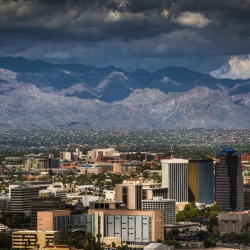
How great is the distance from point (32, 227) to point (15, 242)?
1195 centimetres

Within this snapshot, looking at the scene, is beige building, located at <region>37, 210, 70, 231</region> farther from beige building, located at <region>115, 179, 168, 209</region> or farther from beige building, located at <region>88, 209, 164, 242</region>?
beige building, located at <region>115, 179, 168, 209</region>

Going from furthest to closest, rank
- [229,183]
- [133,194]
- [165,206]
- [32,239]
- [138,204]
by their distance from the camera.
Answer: [229,183], [133,194], [138,204], [165,206], [32,239]

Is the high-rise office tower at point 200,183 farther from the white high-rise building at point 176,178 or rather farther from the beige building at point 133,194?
the beige building at point 133,194

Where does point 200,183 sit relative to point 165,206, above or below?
above

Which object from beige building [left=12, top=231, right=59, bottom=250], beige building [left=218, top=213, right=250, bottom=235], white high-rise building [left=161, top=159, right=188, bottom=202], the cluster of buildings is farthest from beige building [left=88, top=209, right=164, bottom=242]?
white high-rise building [left=161, top=159, right=188, bottom=202]

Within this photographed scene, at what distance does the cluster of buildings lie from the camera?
111 meters

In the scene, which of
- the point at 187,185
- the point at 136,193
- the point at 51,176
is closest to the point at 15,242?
the point at 136,193

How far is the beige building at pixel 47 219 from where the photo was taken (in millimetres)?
110438

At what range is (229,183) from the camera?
486 ft

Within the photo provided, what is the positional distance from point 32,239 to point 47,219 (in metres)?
7.01

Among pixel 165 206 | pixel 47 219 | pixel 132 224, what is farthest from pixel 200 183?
pixel 47 219

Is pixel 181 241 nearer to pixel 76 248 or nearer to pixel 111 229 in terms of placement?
pixel 111 229

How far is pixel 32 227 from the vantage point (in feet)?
384

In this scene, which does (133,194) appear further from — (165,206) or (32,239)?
(32,239)
